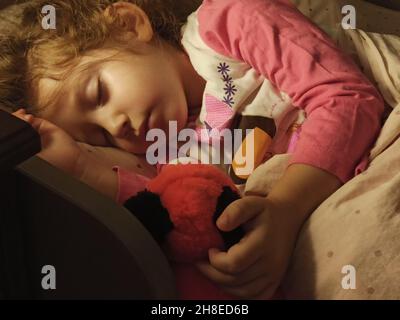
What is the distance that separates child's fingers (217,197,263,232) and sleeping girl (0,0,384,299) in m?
0.01

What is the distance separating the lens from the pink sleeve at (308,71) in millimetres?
823

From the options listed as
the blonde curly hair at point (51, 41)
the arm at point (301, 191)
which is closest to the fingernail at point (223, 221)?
the arm at point (301, 191)

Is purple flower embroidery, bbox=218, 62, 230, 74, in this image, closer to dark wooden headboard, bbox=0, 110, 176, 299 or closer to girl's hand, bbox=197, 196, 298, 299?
girl's hand, bbox=197, 196, 298, 299

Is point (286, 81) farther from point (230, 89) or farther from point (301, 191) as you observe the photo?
point (301, 191)

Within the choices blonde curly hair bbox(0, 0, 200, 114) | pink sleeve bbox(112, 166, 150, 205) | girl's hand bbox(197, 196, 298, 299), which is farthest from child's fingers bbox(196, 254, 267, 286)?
blonde curly hair bbox(0, 0, 200, 114)

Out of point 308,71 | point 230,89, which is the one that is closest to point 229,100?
point 230,89

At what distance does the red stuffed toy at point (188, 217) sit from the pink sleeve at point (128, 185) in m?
0.09

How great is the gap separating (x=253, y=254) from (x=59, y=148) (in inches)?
12.0

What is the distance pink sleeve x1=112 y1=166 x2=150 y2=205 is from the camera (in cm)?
79

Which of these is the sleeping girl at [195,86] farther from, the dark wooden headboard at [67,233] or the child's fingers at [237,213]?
the dark wooden headboard at [67,233]

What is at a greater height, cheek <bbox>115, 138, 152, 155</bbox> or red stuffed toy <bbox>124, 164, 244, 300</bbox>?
red stuffed toy <bbox>124, 164, 244, 300</bbox>

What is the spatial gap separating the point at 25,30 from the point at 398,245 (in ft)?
2.59

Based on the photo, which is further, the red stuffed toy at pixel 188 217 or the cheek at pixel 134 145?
the cheek at pixel 134 145

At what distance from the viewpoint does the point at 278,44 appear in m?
0.93
